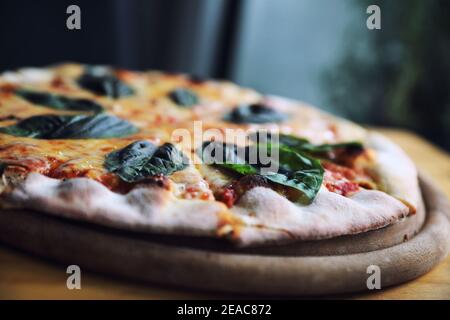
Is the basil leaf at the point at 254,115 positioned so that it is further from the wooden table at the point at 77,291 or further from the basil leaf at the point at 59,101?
the wooden table at the point at 77,291

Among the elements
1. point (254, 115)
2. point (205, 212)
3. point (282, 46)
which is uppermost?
point (282, 46)

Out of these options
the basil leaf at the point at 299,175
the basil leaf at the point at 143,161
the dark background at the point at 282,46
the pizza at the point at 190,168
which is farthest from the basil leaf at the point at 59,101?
the dark background at the point at 282,46

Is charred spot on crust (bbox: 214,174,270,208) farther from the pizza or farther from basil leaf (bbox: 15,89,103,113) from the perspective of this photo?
basil leaf (bbox: 15,89,103,113)

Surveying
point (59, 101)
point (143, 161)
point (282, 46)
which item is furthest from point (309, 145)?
point (282, 46)

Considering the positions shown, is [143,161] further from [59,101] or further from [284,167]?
[59,101]

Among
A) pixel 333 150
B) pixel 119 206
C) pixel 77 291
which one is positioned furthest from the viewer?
pixel 333 150

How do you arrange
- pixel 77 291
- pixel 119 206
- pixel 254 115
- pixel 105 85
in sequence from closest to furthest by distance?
pixel 77 291, pixel 119 206, pixel 254 115, pixel 105 85

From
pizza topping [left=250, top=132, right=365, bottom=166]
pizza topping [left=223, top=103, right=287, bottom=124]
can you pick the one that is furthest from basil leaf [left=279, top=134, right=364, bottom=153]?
pizza topping [left=223, top=103, right=287, bottom=124]
